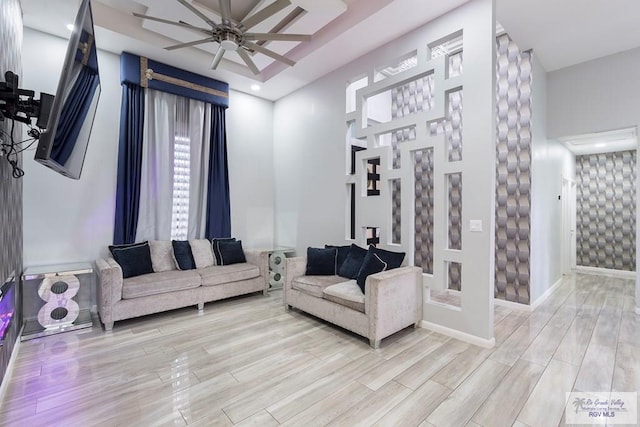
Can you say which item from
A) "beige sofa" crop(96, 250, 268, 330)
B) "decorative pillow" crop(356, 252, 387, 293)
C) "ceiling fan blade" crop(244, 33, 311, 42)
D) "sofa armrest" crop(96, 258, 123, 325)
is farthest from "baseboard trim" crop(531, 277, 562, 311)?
"sofa armrest" crop(96, 258, 123, 325)

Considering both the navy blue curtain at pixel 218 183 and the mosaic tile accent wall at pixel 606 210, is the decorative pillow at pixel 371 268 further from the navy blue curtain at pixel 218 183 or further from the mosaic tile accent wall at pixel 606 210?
the mosaic tile accent wall at pixel 606 210

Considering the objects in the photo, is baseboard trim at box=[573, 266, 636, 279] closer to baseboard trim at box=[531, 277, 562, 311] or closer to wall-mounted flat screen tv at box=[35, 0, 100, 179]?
baseboard trim at box=[531, 277, 562, 311]

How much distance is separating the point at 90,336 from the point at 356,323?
277cm

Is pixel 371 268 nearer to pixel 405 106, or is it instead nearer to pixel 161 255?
pixel 161 255

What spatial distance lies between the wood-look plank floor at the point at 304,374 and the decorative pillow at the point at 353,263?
66 centimetres

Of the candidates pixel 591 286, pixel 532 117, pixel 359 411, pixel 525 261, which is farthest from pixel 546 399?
pixel 591 286

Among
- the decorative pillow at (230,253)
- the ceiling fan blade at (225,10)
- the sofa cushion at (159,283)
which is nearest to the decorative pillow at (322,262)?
the decorative pillow at (230,253)

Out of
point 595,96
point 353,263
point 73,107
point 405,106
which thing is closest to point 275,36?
point 73,107

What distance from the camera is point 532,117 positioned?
3908mm

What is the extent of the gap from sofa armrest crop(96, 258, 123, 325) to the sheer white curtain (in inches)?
40.7

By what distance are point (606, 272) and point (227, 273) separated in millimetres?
7537

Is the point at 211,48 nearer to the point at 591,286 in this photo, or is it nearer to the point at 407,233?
the point at 407,233

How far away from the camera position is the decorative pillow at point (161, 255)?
403 cm

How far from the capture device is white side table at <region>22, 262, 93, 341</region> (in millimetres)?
3109
